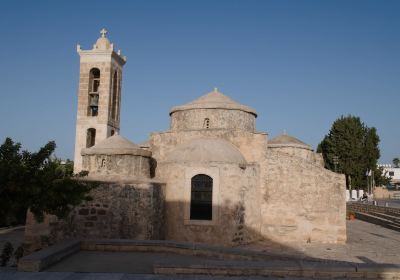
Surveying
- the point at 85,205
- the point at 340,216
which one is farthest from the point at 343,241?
the point at 85,205

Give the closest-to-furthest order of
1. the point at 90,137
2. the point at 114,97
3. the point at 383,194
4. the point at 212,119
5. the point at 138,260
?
1. the point at 138,260
2. the point at 212,119
3. the point at 90,137
4. the point at 114,97
5. the point at 383,194

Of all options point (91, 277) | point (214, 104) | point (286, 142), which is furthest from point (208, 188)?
point (286, 142)

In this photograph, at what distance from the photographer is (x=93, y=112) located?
18938mm

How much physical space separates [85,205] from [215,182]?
3.91 metres

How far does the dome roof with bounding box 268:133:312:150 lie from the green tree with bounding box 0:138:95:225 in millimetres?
13794

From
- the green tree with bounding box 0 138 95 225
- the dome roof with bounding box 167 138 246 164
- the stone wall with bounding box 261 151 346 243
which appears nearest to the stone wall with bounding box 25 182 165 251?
the dome roof with bounding box 167 138 246 164

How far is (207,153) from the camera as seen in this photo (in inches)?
475

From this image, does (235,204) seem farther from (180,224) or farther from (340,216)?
(340,216)

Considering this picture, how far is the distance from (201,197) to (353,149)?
2759cm

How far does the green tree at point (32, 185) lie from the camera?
4.87m

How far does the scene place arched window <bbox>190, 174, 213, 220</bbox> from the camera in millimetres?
11750

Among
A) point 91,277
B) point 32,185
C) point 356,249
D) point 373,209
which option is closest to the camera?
point 32,185

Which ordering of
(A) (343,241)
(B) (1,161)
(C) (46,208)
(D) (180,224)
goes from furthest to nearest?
1. (A) (343,241)
2. (D) (180,224)
3. (C) (46,208)
4. (B) (1,161)

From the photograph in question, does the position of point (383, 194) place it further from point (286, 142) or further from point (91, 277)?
point (91, 277)
